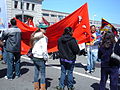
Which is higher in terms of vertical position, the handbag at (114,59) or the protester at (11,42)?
the protester at (11,42)

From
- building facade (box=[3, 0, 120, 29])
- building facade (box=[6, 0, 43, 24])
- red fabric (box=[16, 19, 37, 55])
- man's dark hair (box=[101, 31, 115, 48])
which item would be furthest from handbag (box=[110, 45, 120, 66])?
building facade (box=[6, 0, 43, 24])

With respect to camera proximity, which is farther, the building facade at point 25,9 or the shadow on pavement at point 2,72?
the building facade at point 25,9

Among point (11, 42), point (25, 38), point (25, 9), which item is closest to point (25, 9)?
point (25, 9)

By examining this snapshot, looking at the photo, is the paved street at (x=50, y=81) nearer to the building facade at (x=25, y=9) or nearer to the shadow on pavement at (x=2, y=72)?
the shadow on pavement at (x=2, y=72)

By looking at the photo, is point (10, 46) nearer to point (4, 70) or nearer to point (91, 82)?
point (4, 70)

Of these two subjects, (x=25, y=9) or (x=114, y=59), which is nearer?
(x=114, y=59)

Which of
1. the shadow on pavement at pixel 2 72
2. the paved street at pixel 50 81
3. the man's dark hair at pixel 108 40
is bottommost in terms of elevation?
the paved street at pixel 50 81

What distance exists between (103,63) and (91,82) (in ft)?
6.71

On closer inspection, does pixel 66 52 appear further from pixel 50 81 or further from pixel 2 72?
pixel 2 72

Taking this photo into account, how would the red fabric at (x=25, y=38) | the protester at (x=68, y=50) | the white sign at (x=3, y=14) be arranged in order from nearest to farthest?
1. the protester at (x=68, y=50)
2. the white sign at (x=3, y=14)
3. the red fabric at (x=25, y=38)

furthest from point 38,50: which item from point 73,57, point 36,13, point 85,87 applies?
point 36,13

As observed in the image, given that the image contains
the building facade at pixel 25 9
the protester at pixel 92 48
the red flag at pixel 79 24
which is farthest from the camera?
the building facade at pixel 25 9

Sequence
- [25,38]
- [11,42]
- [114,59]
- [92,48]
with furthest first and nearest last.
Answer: [25,38], [92,48], [11,42], [114,59]

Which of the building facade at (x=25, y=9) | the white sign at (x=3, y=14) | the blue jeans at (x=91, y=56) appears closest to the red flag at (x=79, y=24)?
the blue jeans at (x=91, y=56)
